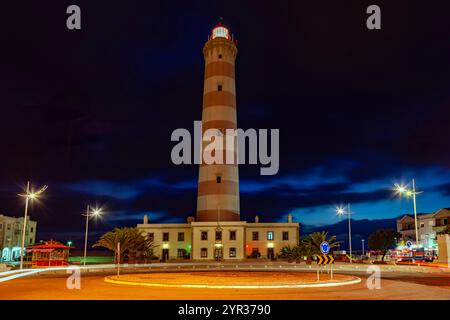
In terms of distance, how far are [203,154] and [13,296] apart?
144 feet

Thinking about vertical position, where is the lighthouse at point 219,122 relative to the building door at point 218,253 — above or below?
above

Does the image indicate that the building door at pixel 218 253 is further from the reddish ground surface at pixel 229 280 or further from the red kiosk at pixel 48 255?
the reddish ground surface at pixel 229 280

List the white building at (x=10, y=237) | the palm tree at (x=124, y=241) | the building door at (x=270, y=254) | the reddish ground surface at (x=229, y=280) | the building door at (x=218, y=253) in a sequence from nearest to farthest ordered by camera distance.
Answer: the reddish ground surface at (x=229, y=280)
the palm tree at (x=124, y=241)
the building door at (x=218, y=253)
the building door at (x=270, y=254)
the white building at (x=10, y=237)

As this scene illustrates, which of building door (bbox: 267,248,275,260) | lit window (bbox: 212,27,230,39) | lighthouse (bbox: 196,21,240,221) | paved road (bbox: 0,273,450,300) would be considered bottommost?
paved road (bbox: 0,273,450,300)

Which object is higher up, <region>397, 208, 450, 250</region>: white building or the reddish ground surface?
<region>397, 208, 450, 250</region>: white building

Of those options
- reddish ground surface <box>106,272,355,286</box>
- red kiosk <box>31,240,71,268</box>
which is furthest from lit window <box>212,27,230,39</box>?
reddish ground surface <box>106,272,355,286</box>

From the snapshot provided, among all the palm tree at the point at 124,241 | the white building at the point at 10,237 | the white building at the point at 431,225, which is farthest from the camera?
the white building at the point at 431,225

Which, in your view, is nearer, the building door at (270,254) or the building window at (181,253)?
the building door at (270,254)

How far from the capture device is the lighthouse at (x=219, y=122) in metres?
58.8

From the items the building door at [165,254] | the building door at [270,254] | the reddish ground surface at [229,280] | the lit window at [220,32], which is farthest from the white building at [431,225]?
the reddish ground surface at [229,280]

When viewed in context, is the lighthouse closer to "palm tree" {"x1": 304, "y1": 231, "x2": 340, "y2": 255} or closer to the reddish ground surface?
"palm tree" {"x1": 304, "y1": 231, "x2": 340, "y2": 255}

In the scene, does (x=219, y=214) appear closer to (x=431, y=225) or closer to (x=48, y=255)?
(x=48, y=255)

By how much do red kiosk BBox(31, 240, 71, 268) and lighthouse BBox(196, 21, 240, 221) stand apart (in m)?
19.4

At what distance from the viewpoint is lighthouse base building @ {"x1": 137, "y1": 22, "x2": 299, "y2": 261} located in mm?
58969
